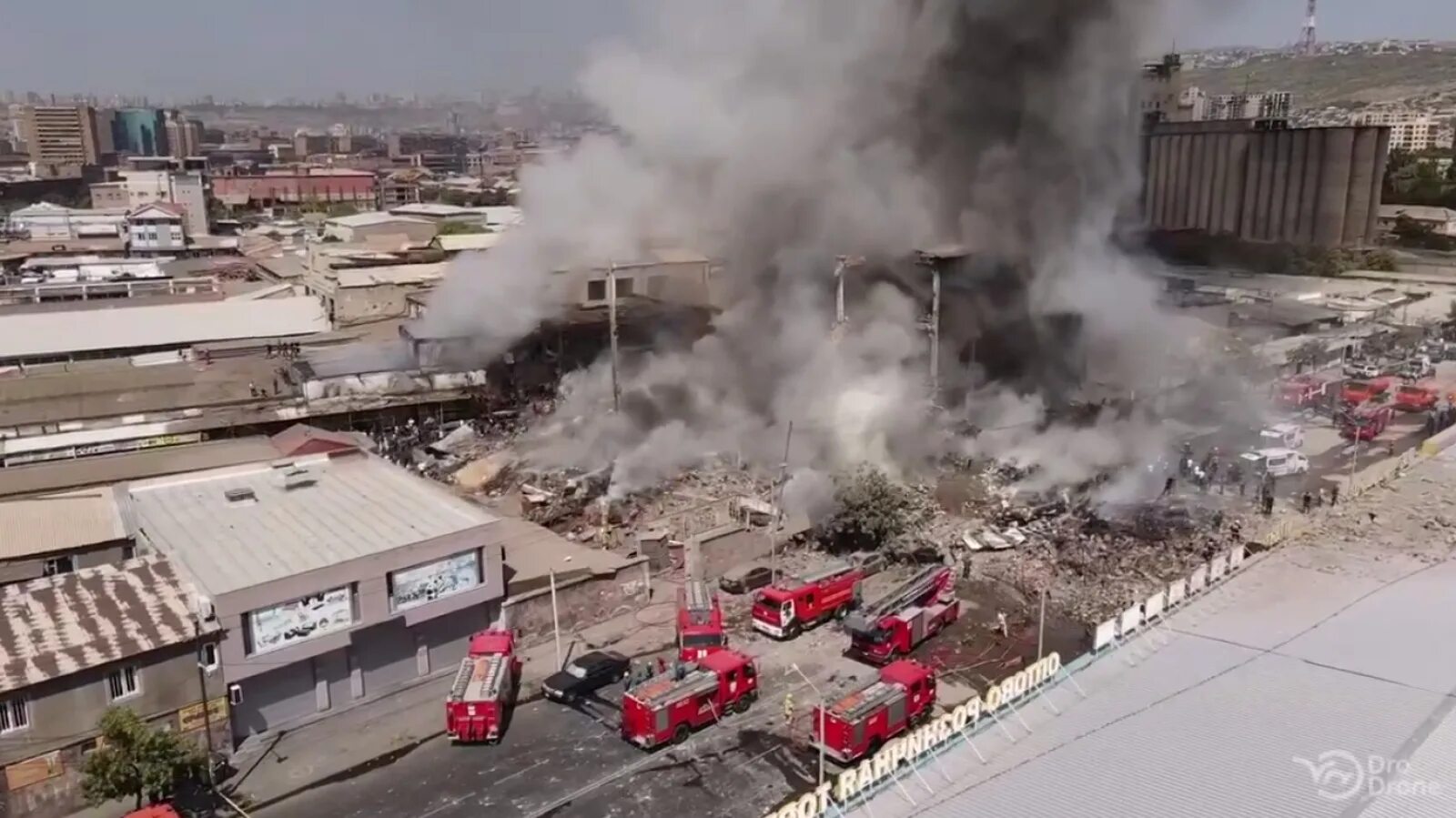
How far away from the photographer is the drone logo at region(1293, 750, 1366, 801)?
7363 millimetres

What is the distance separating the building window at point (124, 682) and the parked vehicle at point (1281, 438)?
17.4m

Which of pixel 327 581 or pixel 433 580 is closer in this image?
pixel 327 581

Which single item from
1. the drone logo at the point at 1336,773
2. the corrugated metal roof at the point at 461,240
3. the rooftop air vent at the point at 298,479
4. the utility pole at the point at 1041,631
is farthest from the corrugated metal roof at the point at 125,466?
the corrugated metal roof at the point at 461,240

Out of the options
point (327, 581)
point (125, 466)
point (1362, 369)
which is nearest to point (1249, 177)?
point (1362, 369)

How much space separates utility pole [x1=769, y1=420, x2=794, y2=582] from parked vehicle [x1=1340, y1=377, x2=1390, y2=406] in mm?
12890

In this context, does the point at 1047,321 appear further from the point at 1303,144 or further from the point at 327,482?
the point at 1303,144

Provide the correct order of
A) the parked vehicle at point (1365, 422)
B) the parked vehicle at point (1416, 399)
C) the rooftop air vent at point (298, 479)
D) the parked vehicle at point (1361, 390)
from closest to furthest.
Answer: the rooftop air vent at point (298, 479), the parked vehicle at point (1365, 422), the parked vehicle at point (1416, 399), the parked vehicle at point (1361, 390)

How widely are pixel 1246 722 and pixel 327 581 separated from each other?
8.42 meters

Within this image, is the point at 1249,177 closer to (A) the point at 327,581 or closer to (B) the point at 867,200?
(B) the point at 867,200

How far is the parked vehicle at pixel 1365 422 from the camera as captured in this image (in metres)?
20.8

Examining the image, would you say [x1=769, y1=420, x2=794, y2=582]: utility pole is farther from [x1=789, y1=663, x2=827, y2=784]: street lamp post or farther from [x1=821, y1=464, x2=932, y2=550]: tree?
[x1=789, y1=663, x2=827, y2=784]: street lamp post

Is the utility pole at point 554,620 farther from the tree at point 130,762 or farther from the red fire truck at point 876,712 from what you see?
the tree at point 130,762

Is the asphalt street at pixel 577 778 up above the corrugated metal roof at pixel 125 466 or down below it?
below

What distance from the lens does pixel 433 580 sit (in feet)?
39.0
